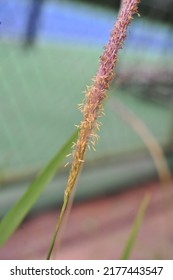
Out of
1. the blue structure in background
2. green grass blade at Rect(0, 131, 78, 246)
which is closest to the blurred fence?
the blue structure in background

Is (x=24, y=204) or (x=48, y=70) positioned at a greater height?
(x=24, y=204)

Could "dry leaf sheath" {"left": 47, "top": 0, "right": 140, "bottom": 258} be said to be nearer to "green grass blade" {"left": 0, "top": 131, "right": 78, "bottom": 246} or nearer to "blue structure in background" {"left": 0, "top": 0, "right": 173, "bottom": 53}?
"green grass blade" {"left": 0, "top": 131, "right": 78, "bottom": 246}

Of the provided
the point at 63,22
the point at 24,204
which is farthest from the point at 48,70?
the point at 24,204

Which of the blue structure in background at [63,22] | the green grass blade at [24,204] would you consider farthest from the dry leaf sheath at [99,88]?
the blue structure in background at [63,22]

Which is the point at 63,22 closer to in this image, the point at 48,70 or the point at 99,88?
the point at 48,70

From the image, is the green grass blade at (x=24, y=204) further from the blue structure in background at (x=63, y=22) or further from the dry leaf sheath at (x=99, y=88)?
the blue structure in background at (x=63, y=22)

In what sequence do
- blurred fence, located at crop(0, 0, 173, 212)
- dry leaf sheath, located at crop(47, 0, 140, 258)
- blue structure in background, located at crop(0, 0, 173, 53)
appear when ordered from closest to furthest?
dry leaf sheath, located at crop(47, 0, 140, 258)
blue structure in background, located at crop(0, 0, 173, 53)
blurred fence, located at crop(0, 0, 173, 212)

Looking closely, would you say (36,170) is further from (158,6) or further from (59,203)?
(158,6)
